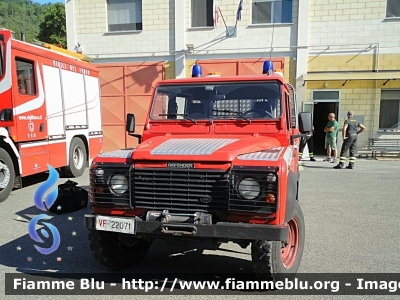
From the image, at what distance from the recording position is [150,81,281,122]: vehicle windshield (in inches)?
158

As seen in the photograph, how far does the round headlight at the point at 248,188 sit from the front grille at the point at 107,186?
1092 millimetres

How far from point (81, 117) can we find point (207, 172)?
7.11m

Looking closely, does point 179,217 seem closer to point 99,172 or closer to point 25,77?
point 99,172

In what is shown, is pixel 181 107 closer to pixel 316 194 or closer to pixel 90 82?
pixel 316 194

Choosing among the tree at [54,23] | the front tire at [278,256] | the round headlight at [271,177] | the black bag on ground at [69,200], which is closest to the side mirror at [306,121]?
the front tire at [278,256]

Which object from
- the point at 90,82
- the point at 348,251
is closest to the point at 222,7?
the point at 90,82

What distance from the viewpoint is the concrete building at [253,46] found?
12703 mm

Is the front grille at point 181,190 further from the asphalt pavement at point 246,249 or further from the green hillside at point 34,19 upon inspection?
the green hillside at point 34,19

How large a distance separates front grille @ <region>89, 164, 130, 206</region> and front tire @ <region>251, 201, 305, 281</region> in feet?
4.31

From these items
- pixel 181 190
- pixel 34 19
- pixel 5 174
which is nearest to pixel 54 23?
pixel 5 174

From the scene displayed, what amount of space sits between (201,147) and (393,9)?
12956 mm

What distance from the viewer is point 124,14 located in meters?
14.2

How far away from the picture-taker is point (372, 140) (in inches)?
512

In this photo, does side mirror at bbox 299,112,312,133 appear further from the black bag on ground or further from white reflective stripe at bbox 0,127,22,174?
white reflective stripe at bbox 0,127,22,174
